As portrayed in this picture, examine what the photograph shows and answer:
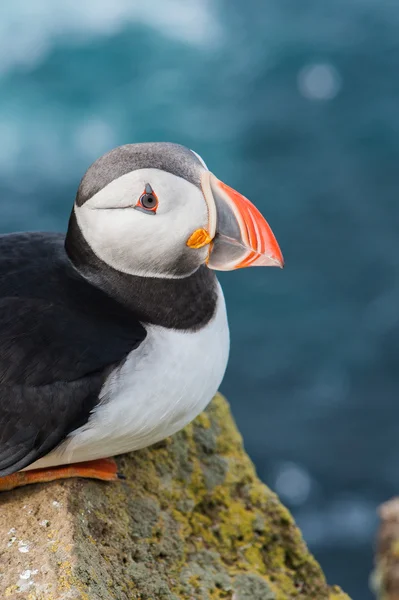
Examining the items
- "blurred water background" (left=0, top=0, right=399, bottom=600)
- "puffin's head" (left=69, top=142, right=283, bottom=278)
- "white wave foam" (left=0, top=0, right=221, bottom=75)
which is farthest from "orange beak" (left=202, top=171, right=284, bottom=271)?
"white wave foam" (left=0, top=0, right=221, bottom=75)

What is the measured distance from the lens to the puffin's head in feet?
11.1

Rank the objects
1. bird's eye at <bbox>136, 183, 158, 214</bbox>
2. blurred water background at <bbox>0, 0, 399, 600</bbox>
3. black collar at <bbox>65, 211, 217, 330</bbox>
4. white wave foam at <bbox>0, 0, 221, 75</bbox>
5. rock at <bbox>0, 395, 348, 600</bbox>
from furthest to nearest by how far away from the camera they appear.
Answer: white wave foam at <bbox>0, 0, 221, 75</bbox>
blurred water background at <bbox>0, 0, 399, 600</bbox>
black collar at <bbox>65, 211, 217, 330</bbox>
bird's eye at <bbox>136, 183, 158, 214</bbox>
rock at <bbox>0, 395, 348, 600</bbox>

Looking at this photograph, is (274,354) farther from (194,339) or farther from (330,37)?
(194,339)

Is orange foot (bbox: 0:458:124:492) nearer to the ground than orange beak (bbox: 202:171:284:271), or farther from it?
nearer to the ground

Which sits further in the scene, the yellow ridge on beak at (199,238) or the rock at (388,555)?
the rock at (388,555)

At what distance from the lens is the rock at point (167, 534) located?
10.7 ft

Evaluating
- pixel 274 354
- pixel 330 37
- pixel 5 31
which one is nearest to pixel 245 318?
pixel 274 354

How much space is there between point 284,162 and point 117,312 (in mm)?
11408

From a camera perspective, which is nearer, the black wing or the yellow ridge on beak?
the black wing

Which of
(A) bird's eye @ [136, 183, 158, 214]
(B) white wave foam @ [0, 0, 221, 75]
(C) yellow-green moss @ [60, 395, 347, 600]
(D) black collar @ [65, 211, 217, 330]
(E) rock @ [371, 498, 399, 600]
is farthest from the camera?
(B) white wave foam @ [0, 0, 221, 75]

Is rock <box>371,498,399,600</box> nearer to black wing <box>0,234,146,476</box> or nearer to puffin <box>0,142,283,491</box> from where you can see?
puffin <box>0,142,283,491</box>

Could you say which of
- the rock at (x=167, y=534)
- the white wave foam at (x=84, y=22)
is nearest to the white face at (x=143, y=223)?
the rock at (x=167, y=534)

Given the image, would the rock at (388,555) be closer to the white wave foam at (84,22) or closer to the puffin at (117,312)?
the puffin at (117,312)

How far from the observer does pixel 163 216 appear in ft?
11.2
